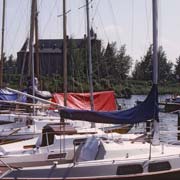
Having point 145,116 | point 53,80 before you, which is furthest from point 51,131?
point 53,80

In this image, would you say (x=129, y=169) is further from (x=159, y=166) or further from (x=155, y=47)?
(x=155, y=47)

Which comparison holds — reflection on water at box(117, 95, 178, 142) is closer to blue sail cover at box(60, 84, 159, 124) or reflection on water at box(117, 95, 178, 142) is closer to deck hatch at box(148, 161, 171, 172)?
blue sail cover at box(60, 84, 159, 124)

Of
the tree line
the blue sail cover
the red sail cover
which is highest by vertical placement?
the tree line

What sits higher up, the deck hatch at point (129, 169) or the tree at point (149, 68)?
the tree at point (149, 68)

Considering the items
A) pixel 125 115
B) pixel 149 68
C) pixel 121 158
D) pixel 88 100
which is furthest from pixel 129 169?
pixel 149 68

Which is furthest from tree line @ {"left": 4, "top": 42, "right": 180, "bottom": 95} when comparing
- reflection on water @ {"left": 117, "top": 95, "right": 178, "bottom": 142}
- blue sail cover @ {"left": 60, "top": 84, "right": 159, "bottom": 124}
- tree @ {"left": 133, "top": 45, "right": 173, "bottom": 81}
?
blue sail cover @ {"left": 60, "top": 84, "right": 159, "bottom": 124}

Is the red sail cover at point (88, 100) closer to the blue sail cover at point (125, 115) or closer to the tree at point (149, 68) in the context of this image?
the blue sail cover at point (125, 115)

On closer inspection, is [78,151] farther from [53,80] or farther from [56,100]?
[53,80]

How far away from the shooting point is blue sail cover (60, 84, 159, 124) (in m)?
17.2

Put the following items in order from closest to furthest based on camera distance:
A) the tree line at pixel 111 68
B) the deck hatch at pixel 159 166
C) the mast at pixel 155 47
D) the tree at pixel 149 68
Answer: the deck hatch at pixel 159 166 → the mast at pixel 155 47 → the tree line at pixel 111 68 → the tree at pixel 149 68

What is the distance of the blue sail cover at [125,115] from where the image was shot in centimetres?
1716

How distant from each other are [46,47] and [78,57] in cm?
3877

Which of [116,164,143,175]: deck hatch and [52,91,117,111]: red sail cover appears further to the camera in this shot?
[52,91,117,111]: red sail cover

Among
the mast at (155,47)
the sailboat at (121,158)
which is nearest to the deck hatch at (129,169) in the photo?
the sailboat at (121,158)
